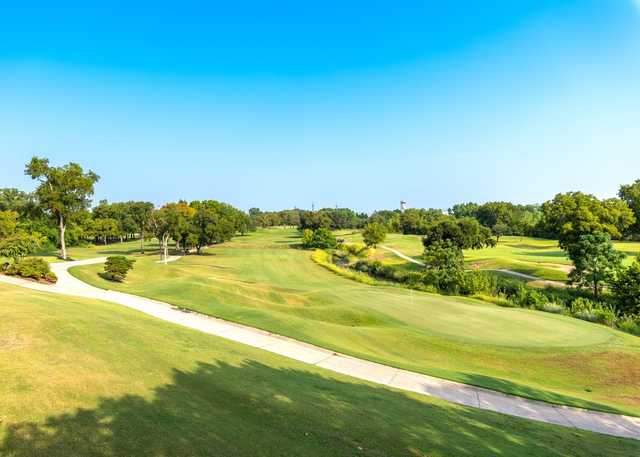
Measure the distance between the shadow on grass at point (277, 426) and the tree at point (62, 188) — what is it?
43.2 meters

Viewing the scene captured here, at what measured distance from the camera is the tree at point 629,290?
2664 centimetres

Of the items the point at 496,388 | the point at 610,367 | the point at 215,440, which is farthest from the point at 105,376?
the point at 610,367

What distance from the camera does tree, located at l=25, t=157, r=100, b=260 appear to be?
40312 millimetres

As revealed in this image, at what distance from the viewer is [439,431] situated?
6.89 metres

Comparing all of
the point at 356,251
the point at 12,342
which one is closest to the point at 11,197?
the point at 356,251

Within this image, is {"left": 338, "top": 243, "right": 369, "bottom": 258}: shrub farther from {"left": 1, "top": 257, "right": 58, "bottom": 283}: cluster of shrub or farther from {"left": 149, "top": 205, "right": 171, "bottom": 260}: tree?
{"left": 1, "top": 257, "right": 58, "bottom": 283}: cluster of shrub

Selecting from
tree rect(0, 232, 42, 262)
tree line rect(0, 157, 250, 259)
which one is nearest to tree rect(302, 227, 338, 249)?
tree line rect(0, 157, 250, 259)

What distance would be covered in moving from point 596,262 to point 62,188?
58512mm

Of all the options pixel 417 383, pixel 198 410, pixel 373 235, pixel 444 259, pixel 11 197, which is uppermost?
pixel 11 197

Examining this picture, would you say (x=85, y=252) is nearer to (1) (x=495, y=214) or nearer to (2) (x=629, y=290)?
(2) (x=629, y=290)

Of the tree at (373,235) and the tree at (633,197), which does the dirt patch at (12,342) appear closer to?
the tree at (373,235)

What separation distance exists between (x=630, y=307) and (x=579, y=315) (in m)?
6.07

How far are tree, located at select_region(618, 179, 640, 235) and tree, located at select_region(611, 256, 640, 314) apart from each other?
67.5m

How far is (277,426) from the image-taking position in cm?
589
